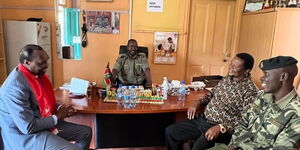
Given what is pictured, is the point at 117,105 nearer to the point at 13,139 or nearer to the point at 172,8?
the point at 13,139

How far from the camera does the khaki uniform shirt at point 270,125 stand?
1.23 meters

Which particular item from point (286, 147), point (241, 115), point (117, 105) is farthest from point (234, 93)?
point (117, 105)

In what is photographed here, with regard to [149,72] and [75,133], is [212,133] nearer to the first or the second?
[75,133]

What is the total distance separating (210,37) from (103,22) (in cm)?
185

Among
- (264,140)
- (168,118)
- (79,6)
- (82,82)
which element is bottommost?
(168,118)

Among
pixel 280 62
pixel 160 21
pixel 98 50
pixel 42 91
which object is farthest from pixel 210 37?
pixel 42 91

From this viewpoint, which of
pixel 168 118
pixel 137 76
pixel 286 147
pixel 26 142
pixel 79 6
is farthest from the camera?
pixel 79 6

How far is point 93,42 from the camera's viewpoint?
3844 mm

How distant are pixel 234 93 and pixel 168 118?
73 centimetres

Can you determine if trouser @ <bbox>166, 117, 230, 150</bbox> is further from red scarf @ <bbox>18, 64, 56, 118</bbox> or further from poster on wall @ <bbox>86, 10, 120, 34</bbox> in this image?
poster on wall @ <bbox>86, 10, 120, 34</bbox>

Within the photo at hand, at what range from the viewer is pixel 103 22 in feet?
12.3

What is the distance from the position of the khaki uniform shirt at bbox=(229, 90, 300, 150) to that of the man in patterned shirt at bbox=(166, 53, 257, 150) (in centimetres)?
16

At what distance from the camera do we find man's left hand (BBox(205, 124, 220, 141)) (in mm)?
1717

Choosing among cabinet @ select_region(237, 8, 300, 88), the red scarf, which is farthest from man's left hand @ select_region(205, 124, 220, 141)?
cabinet @ select_region(237, 8, 300, 88)
